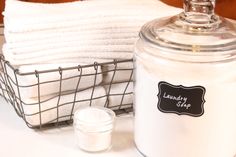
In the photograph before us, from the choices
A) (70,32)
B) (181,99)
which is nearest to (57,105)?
(70,32)

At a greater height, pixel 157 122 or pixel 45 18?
pixel 45 18

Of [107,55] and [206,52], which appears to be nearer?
[206,52]

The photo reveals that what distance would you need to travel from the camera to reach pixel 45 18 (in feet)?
2.31

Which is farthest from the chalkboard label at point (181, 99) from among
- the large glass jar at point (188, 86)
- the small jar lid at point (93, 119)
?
the small jar lid at point (93, 119)

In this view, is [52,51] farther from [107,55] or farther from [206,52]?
[206,52]

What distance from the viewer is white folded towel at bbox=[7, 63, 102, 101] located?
0.68 meters

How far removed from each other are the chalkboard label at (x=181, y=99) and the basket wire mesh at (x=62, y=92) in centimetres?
17

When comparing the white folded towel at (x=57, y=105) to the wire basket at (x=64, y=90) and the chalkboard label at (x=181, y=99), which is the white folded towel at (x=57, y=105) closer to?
the wire basket at (x=64, y=90)

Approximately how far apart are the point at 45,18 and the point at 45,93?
0.42ft

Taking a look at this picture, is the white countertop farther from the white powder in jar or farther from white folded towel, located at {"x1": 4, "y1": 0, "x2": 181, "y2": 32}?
white folded towel, located at {"x1": 4, "y1": 0, "x2": 181, "y2": 32}

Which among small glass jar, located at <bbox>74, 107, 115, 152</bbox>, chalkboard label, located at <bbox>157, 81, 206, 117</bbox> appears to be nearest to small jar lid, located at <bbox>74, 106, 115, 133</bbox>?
small glass jar, located at <bbox>74, 107, 115, 152</bbox>

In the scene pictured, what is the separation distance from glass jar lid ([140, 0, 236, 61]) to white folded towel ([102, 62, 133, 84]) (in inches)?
4.7

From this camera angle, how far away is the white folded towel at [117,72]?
74 centimetres

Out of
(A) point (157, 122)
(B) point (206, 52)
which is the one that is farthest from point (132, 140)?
(B) point (206, 52)
